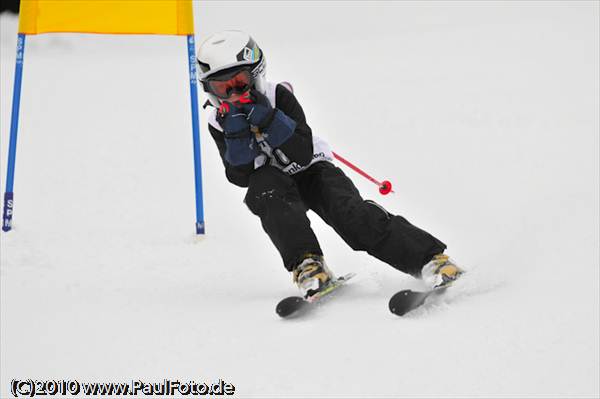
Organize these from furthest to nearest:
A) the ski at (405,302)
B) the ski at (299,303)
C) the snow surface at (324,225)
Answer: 1. the ski at (299,303)
2. the ski at (405,302)
3. the snow surface at (324,225)

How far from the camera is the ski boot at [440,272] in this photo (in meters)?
3.83

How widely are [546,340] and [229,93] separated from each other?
2.09 m

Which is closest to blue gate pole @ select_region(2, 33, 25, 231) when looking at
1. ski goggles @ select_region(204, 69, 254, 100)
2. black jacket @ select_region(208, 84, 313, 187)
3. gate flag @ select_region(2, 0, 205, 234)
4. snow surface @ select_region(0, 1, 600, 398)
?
gate flag @ select_region(2, 0, 205, 234)

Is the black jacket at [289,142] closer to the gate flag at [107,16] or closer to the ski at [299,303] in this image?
the ski at [299,303]

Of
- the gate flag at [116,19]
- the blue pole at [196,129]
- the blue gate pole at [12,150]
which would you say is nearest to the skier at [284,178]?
the blue pole at [196,129]

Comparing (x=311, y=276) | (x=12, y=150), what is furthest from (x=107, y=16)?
(x=311, y=276)

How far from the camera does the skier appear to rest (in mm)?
4074

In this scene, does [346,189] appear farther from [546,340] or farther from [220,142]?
[546,340]

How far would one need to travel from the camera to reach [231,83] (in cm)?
432

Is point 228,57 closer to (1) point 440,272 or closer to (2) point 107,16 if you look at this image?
(1) point 440,272

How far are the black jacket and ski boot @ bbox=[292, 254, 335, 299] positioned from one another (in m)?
0.62

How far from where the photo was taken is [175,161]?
344 inches

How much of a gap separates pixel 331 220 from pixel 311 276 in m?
0.62

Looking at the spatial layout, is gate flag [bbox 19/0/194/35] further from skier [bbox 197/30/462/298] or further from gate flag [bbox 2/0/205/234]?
skier [bbox 197/30/462/298]
